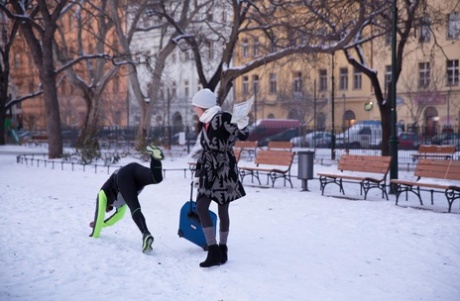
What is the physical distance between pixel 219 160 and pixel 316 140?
26.1 metres

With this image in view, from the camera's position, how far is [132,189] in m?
6.38

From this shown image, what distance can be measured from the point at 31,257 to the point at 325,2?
37.7 ft

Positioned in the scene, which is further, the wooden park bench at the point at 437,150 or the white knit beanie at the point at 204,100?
the wooden park bench at the point at 437,150

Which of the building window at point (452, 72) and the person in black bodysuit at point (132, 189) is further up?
the building window at point (452, 72)

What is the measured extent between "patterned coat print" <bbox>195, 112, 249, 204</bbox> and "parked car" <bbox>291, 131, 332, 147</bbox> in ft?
82.3

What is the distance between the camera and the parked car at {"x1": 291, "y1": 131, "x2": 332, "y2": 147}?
30.8 metres

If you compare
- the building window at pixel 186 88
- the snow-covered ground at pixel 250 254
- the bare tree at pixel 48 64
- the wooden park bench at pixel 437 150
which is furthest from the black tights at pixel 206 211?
the building window at pixel 186 88

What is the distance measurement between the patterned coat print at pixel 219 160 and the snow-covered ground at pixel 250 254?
843 mm

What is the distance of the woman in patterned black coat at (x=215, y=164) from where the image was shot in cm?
568

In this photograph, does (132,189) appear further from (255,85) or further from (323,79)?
(323,79)

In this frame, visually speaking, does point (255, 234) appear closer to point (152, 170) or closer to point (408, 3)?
point (152, 170)

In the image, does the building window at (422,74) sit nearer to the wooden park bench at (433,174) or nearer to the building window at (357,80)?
the building window at (357,80)

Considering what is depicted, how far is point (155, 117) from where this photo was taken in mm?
57406

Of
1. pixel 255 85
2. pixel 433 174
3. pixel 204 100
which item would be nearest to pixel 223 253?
pixel 204 100
